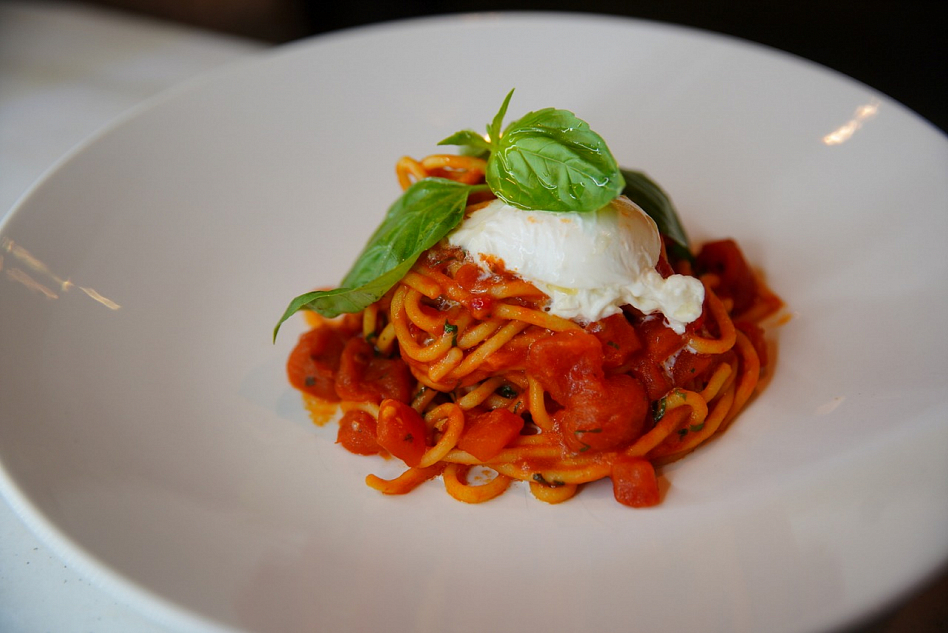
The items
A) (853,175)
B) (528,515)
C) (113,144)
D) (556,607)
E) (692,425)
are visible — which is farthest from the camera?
(113,144)

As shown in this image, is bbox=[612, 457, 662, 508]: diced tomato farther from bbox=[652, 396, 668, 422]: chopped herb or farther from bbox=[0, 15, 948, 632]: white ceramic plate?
bbox=[652, 396, 668, 422]: chopped herb

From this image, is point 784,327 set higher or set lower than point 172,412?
lower

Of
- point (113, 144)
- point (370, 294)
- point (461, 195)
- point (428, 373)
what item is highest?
point (113, 144)

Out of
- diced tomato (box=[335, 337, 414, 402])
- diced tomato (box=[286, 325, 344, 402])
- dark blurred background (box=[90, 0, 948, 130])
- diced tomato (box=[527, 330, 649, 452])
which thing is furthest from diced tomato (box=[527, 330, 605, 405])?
dark blurred background (box=[90, 0, 948, 130])

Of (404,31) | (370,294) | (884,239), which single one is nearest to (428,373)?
(370,294)

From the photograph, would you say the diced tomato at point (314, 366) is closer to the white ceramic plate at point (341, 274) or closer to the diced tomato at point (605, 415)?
the white ceramic plate at point (341, 274)

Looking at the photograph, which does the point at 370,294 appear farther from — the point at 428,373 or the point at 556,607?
the point at 556,607
